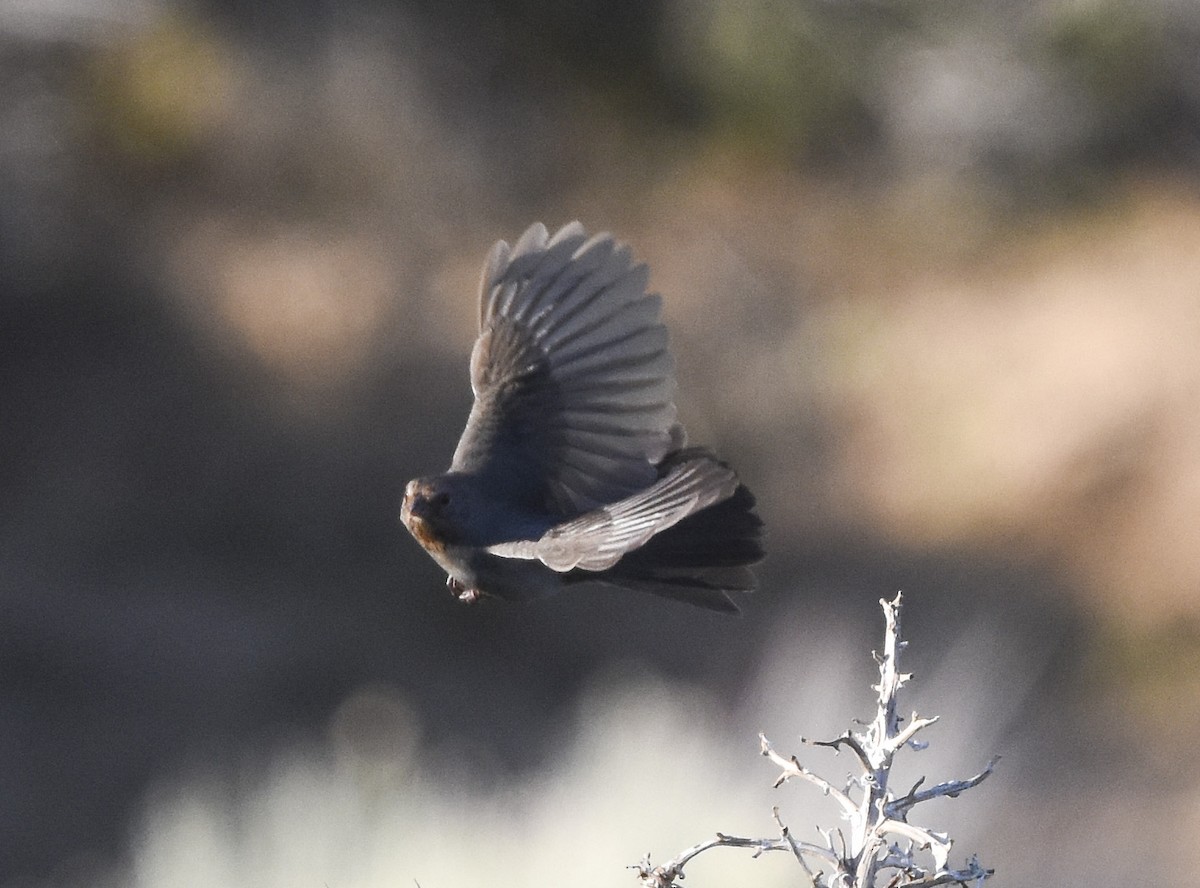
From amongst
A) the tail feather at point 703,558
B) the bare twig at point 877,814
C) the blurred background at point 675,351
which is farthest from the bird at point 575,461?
the blurred background at point 675,351

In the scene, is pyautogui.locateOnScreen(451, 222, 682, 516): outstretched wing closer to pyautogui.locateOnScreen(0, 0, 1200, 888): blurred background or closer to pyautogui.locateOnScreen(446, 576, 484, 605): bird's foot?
pyautogui.locateOnScreen(446, 576, 484, 605): bird's foot

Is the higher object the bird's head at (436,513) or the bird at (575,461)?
the bird at (575,461)

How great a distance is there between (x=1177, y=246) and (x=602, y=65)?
3.27m

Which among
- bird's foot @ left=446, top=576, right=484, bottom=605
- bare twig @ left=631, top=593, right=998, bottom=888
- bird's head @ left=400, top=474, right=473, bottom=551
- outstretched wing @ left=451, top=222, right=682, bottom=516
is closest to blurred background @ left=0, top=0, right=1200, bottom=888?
outstretched wing @ left=451, top=222, right=682, bottom=516

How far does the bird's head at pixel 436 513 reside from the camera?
1.97 m

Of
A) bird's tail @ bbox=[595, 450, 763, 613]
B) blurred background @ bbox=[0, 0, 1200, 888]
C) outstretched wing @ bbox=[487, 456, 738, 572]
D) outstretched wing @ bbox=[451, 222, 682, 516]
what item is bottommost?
outstretched wing @ bbox=[487, 456, 738, 572]

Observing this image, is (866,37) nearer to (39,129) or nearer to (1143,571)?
(1143,571)

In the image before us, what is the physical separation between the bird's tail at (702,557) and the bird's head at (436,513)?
9.4 inches

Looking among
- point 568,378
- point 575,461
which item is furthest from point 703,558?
point 568,378

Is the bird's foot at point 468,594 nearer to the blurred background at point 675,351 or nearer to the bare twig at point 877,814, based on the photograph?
the bare twig at point 877,814

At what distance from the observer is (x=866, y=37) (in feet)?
28.5

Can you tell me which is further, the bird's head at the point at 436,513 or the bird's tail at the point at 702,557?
the bird's tail at the point at 702,557

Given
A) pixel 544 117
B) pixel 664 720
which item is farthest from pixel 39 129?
pixel 664 720

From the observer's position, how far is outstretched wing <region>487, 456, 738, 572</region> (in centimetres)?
182
